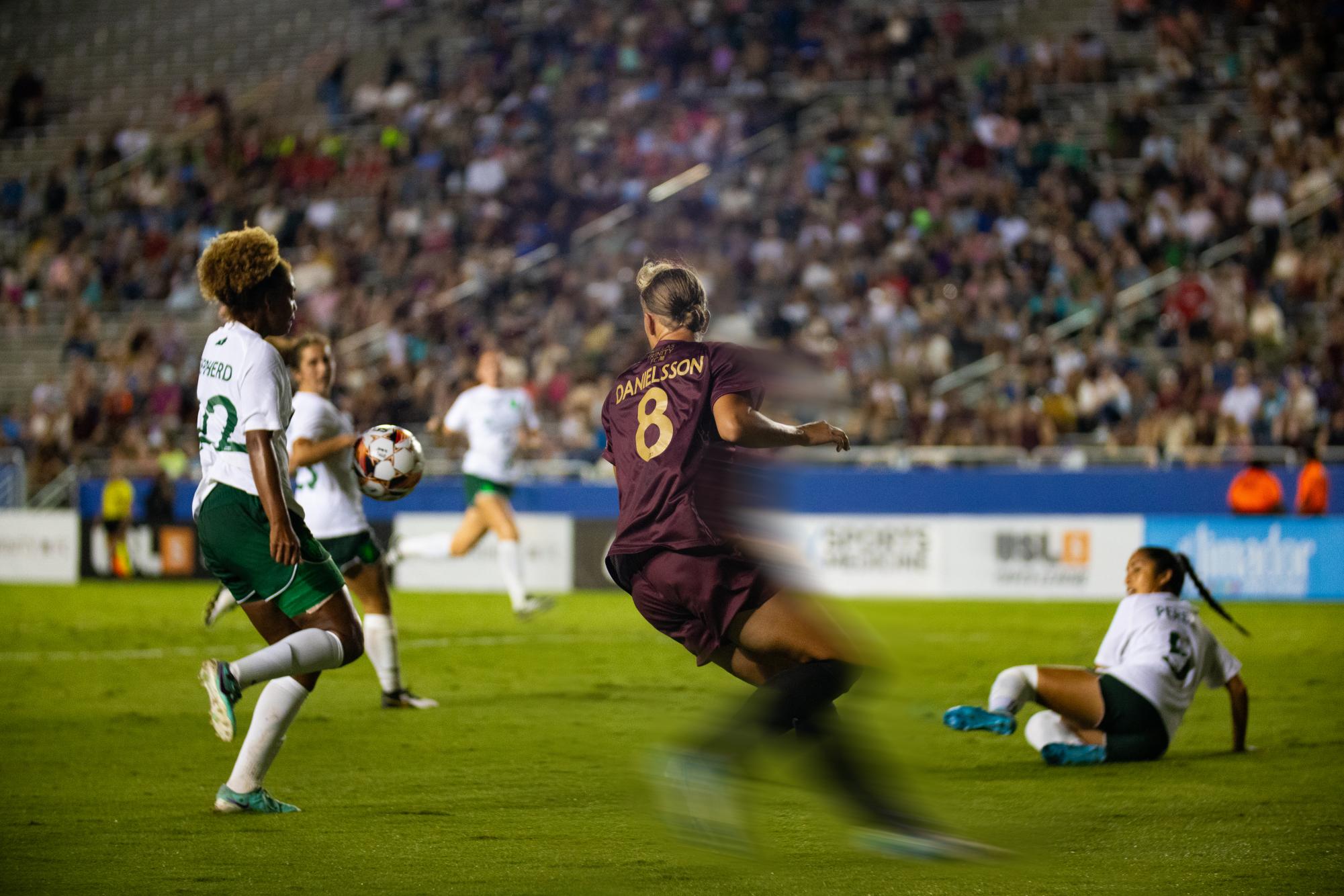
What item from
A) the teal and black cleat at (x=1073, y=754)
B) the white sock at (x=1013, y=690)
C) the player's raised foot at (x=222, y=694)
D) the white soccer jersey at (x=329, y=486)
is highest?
the white soccer jersey at (x=329, y=486)

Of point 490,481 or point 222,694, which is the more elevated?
point 490,481

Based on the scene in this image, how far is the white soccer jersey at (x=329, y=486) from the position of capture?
9484 mm

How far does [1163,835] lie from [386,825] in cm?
306

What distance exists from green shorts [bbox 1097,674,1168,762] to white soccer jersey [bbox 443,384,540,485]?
8.51m

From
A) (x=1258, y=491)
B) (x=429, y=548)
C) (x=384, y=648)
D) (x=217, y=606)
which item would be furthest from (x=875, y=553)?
(x=384, y=648)

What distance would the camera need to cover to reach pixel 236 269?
6.46 meters

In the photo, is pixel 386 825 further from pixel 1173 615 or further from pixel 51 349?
pixel 51 349

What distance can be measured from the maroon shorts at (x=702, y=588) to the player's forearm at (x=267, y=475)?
1.42 meters

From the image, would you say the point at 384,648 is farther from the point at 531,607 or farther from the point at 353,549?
the point at 531,607

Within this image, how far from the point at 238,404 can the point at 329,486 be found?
358 cm

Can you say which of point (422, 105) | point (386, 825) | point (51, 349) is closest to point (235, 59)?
point (422, 105)

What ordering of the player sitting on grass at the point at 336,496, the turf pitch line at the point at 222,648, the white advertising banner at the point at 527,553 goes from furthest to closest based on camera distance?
the white advertising banner at the point at 527,553 → the turf pitch line at the point at 222,648 → the player sitting on grass at the point at 336,496

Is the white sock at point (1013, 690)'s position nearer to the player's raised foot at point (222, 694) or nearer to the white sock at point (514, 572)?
the player's raised foot at point (222, 694)

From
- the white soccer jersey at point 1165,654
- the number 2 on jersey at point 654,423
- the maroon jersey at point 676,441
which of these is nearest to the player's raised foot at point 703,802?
the maroon jersey at point 676,441
